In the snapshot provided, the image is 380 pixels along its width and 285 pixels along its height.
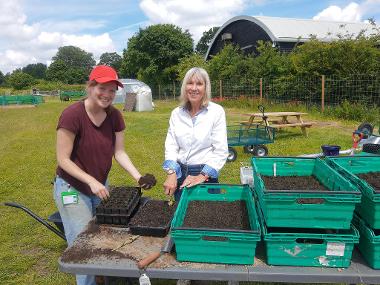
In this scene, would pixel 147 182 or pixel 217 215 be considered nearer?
pixel 217 215

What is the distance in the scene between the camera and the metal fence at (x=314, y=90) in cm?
1297

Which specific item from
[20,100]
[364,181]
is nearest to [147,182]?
[364,181]

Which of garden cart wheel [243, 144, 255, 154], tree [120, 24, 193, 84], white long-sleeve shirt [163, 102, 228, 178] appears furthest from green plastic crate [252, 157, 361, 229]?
tree [120, 24, 193, 84]

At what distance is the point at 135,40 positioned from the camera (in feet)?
121

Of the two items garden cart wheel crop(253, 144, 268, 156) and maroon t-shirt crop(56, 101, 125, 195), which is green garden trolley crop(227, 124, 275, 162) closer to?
garden cart wheel crop(253, 144, 268, 156)

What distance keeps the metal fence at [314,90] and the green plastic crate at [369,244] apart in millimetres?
12464

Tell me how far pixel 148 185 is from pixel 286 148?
6509mm

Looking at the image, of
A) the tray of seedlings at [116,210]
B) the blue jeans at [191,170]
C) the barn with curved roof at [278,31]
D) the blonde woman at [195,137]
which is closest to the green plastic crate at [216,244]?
the tray of seedlings at [116,210]

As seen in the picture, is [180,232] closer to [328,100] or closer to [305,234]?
[305,234]

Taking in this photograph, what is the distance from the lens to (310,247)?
177 cm

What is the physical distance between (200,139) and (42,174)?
18.1 ft

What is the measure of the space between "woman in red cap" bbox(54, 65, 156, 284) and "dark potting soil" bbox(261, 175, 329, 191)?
2.61ft

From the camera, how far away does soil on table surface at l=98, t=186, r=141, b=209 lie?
7.66ft

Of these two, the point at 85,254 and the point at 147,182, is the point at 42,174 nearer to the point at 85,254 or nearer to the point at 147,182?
the point at 147,182
